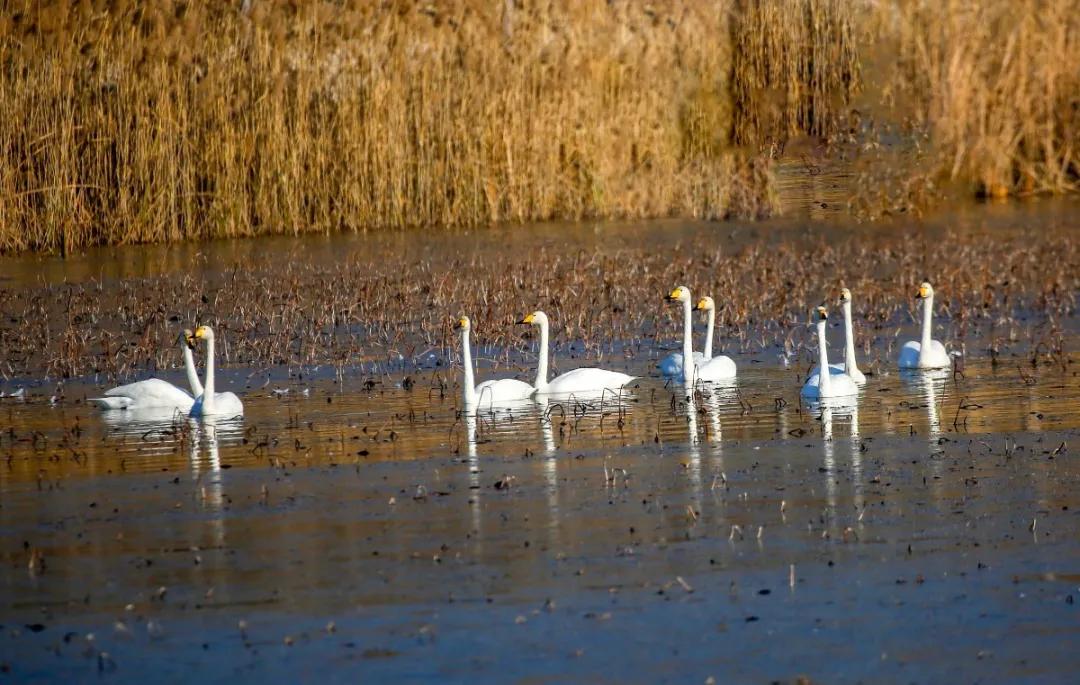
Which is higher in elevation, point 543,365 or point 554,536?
point 543,365

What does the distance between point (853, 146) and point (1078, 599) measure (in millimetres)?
16366

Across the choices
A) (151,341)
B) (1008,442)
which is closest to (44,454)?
(151,341)

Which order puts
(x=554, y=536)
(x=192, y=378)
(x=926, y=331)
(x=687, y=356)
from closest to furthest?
(x=554, y=536)
(x=192, y=378)
(x=687, y=356)
(x=926, y=331)

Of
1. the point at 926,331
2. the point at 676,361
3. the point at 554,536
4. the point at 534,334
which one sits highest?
the point at 534,334

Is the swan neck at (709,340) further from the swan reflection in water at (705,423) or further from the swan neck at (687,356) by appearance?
the swan reflection in water at (705,423)

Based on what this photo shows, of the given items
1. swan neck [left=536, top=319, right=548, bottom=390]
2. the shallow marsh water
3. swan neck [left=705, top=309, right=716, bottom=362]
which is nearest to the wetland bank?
the shallow marsh water

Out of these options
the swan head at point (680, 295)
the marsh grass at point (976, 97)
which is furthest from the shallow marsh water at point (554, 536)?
the marsh grass at point (976, 97)

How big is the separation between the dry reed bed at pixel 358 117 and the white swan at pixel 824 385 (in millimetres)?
10893

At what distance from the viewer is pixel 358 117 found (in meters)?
24.4

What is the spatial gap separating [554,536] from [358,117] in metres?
16.8

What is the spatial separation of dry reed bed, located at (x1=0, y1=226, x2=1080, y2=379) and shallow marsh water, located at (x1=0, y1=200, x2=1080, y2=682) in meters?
1.67

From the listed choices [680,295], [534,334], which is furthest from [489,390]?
[534,334]

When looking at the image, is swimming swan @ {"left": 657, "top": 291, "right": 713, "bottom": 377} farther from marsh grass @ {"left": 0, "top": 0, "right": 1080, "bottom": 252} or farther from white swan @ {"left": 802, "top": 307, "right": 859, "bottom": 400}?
marsh grass @ {"left": 0, "top": 0, "right": 1080, "bottom": 252}

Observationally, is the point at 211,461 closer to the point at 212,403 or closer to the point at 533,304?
the point at 212,403
